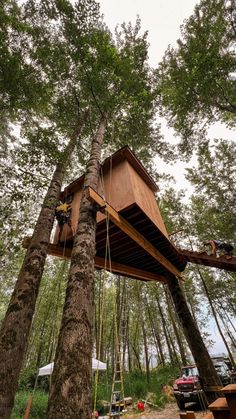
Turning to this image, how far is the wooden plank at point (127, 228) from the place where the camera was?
179 inches

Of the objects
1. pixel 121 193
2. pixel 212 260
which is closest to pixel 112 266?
pixel 121 193

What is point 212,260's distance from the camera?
7.22 m

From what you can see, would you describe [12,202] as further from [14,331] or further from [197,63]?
[197,63]

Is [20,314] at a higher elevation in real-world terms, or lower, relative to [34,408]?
higher

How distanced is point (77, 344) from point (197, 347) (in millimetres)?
5267

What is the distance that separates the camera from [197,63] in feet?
31.5

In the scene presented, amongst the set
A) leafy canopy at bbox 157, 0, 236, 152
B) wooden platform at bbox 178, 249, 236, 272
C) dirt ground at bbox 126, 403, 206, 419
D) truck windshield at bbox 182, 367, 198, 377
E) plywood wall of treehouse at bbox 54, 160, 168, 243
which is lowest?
dirt ground at bbox 126, 403, 206, 419

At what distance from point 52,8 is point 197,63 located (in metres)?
6.28

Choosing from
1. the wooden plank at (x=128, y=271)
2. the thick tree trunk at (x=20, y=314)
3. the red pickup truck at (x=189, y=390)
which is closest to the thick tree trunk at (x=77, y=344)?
the thick tree trunk at (x=20, y=314)

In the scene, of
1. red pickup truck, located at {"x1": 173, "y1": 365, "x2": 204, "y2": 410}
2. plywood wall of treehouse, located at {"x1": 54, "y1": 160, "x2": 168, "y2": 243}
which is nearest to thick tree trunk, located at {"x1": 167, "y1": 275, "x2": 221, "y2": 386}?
plywood wall of treehouse, located at {"x1": 54, "y1": 160, "x2": 168, "y2": 243}

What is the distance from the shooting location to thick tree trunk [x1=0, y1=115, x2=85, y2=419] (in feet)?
11.4

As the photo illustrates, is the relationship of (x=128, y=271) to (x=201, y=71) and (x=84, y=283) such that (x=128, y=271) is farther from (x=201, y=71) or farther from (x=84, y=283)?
(x=201, y=71)

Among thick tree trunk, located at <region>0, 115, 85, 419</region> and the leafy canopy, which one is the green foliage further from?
the leafy canopy

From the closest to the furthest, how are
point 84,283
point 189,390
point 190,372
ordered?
point 84,283 < point 189,390 < point 190,372
